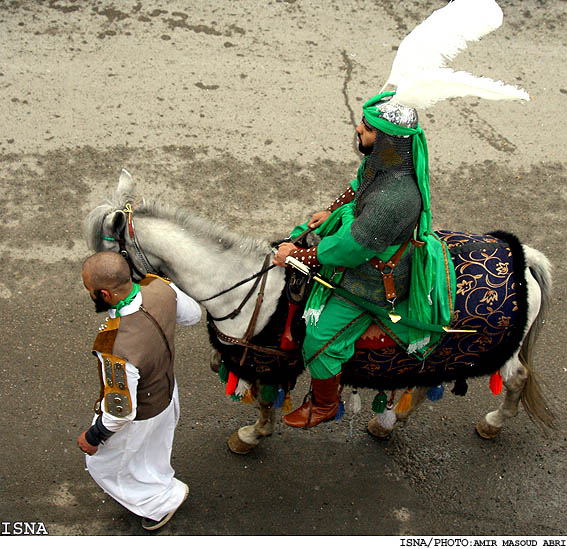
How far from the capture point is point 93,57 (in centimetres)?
702

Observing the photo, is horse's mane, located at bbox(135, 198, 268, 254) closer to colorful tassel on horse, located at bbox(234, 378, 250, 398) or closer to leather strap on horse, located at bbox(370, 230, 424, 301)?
leather strap on horse, located at bbox(370, 230, 424, 301)

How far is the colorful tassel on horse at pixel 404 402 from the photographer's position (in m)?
4.13

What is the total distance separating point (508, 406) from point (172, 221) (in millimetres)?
2716

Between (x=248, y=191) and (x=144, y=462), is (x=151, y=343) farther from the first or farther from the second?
(x=248, y=191)

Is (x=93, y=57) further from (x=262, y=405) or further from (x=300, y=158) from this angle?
(x=262, y=405)

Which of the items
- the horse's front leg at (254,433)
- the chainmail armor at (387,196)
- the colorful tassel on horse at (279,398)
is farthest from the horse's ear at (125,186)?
the horse's front leg at (254,433)

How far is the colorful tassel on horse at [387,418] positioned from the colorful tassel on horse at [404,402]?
0.05 meters

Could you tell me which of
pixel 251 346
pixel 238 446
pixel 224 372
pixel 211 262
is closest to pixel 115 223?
pixel 211 262

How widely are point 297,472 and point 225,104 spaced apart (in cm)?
403

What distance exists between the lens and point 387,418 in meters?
4.23

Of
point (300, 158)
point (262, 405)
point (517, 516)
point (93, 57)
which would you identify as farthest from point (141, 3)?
point (517, 516)

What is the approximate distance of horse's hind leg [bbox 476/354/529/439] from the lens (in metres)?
4.19

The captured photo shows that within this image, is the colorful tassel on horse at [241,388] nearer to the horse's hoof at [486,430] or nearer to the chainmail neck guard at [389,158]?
Result: the chainmail neck guard at [389,158]

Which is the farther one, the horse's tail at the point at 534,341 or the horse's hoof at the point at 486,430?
the horse's hoof at the point at 486,430
